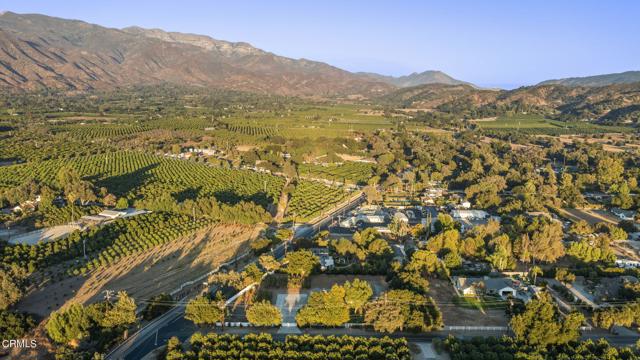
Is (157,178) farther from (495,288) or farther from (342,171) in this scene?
(495,288)

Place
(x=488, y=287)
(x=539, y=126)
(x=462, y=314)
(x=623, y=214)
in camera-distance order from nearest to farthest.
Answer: (x=462, y=314), (x=488, y=287), (x=623, y=214), (x=539, y=126)

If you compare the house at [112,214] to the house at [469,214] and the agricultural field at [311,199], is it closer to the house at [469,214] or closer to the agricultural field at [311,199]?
the agricultural field at [311,199]

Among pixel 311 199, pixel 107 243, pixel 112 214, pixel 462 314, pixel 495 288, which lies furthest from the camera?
pixel 311 199

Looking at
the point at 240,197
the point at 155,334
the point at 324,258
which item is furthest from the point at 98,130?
the point at 155,334

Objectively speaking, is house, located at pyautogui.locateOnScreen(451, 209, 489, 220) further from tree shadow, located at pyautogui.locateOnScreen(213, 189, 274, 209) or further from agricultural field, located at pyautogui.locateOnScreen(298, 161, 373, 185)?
tree shadow, located at pyautogui.locateOnScreen(213, 189, 274, 209)

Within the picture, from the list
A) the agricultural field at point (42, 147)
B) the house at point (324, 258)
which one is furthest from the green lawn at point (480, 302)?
the agricultural field at point (42, 147)

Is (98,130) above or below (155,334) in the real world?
above

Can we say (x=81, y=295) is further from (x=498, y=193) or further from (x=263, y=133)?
(x=263, y=133)

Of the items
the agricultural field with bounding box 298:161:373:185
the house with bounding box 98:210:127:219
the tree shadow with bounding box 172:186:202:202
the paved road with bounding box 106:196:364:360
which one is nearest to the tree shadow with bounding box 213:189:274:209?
the tree shadow with bounding box 172:186:202:202
